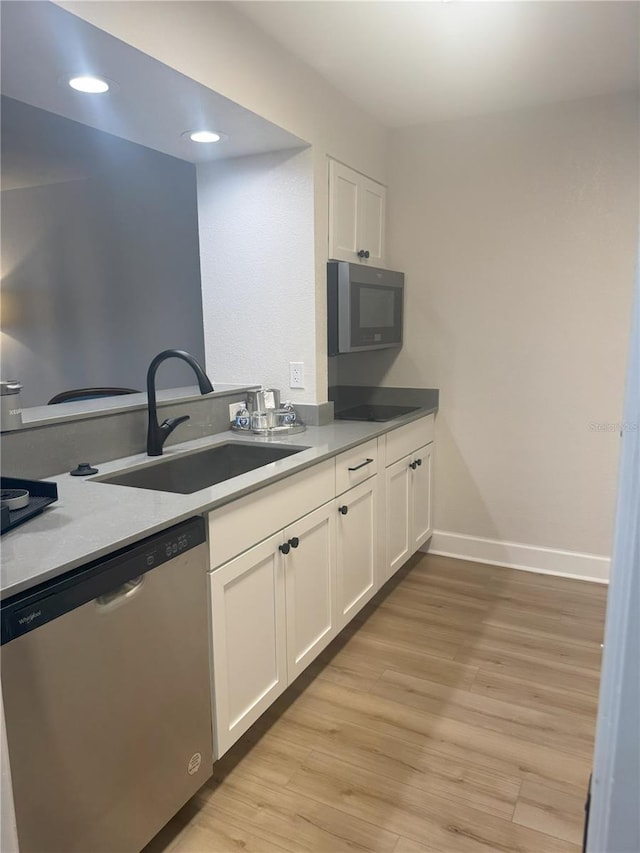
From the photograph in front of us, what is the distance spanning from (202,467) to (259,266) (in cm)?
100

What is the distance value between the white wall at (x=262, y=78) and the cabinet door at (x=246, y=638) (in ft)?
3.65

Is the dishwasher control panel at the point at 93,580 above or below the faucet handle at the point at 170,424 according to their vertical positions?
below

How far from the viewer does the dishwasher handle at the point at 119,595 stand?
3.98 ft

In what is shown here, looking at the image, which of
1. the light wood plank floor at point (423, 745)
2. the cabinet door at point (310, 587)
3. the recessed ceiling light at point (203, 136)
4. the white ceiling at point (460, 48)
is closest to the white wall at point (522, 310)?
the white ceiling at point (460, 48)

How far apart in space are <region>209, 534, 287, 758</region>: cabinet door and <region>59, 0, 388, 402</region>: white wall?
43.8 inches

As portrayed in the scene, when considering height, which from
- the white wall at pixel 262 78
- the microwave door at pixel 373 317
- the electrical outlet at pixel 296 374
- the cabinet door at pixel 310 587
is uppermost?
the white wall at pixel 262 78

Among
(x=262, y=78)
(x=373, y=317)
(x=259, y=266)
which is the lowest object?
(x=373, y=317)

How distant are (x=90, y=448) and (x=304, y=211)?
4.52ft

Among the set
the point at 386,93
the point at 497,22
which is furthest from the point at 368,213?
the point at 497,22

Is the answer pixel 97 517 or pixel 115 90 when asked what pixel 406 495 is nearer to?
pixel 97 517

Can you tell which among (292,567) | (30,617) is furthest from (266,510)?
(30,617)

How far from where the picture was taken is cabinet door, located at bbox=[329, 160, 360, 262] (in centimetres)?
269

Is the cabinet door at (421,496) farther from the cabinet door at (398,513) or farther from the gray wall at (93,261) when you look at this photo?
the gray wall at (93,261)

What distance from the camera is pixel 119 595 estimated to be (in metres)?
1.26
